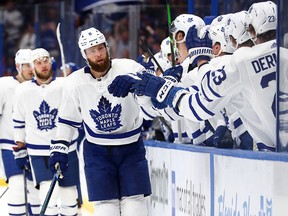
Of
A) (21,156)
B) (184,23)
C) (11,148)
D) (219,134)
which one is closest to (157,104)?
(219,134)

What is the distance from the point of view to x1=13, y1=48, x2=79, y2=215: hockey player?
29.3ft

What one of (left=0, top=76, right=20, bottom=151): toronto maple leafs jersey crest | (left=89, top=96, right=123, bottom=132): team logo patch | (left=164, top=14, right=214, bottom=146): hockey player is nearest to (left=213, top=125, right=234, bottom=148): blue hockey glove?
(left=164, top=14, right=214, bottom=146): hockey player

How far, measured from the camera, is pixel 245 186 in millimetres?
5523

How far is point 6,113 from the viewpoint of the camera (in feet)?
31.9

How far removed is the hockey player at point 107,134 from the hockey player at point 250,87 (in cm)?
118

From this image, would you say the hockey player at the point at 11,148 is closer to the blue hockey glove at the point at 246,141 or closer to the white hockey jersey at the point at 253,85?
the blue hockey glove at the point at 246,141

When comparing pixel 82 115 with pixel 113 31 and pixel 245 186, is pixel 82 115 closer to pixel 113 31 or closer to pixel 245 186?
pixel 245 186

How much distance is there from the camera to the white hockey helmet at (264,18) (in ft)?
18.5

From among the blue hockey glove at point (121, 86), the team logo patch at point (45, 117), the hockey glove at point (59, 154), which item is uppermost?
the blue hockey glove at point (121, 86)

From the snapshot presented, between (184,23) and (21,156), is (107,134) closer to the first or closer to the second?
(184,23)

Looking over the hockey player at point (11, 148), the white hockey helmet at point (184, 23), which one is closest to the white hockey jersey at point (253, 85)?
the white hockey helmet at point (184, 23)

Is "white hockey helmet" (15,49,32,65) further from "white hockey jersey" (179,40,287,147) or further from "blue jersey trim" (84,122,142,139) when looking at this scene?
"white hockey jersey" (179,40,287,147)

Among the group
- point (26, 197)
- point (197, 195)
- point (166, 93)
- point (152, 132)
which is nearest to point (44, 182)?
point (26, 197)

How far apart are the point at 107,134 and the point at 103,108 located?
177 millimetres
